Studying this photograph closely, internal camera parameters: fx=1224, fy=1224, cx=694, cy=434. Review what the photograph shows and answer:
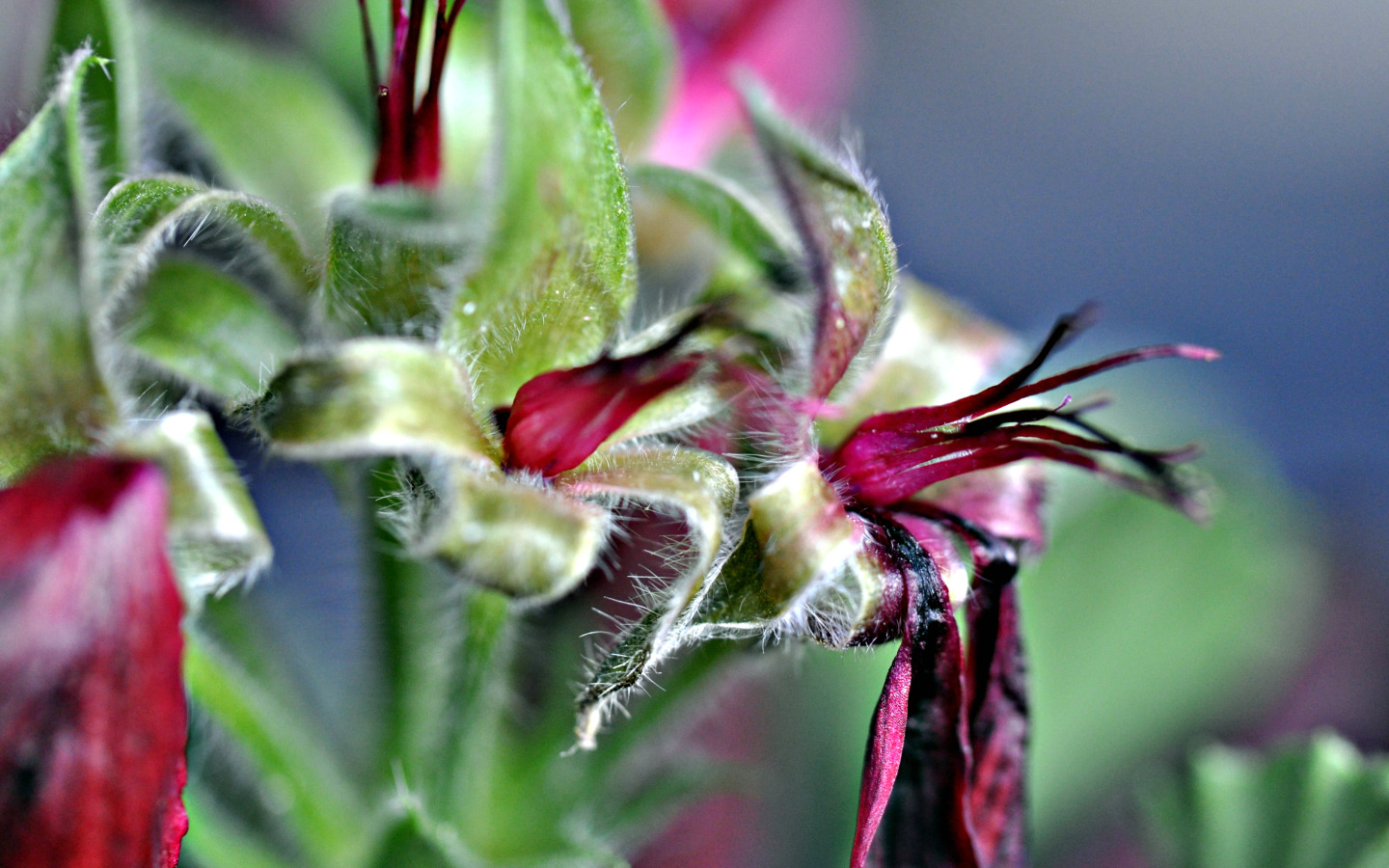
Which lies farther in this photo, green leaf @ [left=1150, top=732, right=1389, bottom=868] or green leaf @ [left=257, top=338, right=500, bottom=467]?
green leaf @ [left=1150, top=732, right=1389, bottom=868]

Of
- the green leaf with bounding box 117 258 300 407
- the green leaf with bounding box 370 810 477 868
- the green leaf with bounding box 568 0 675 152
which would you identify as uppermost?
the green leaf with bounding box 568 0 675 152

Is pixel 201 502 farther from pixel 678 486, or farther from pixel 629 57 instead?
pixel 629 57

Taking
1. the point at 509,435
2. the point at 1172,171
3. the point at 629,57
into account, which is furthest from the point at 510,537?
the point at 1172,171

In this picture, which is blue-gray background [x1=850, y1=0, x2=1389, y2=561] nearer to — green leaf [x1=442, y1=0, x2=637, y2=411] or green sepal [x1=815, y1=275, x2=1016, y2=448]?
green sepal [x1=815, y1=275, x2=1016, y2=448]

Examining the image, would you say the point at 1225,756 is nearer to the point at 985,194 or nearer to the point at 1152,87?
the point at 985,194

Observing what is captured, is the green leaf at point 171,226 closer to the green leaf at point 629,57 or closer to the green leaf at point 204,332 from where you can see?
the green leaf at point 204,332

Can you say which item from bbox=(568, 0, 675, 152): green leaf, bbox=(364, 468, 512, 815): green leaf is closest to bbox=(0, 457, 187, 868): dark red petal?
bbox=(364, 468, 512, 815): green leaf
